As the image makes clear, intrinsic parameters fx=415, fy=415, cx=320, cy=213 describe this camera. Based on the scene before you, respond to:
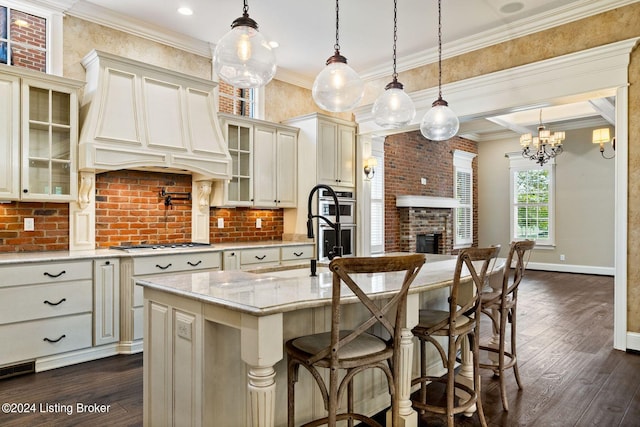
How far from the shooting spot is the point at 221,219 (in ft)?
17.1

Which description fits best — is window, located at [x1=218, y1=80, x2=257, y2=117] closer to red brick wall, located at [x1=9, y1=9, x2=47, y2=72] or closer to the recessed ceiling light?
red brick wall, located at [x1=9, y1=9, x2=47, y2=72]

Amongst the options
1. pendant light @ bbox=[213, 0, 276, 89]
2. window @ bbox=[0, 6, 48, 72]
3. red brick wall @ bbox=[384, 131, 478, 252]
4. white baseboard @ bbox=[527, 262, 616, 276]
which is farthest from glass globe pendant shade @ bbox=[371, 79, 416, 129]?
Result: white baseboard @ bbox=[527, 262, 616, 276]

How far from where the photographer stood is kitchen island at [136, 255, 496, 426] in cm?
159

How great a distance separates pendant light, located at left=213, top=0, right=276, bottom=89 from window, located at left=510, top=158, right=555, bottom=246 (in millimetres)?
8788

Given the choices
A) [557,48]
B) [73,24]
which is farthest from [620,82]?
[73,24]

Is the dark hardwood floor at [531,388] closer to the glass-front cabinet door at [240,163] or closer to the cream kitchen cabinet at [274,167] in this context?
the glass-front cabinet door at [240,163]

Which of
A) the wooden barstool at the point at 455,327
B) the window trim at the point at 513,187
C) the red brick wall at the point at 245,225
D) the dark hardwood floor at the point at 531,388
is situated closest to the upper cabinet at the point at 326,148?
the red brick wall at the point at 245,225

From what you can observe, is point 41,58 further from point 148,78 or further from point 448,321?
point 448,321

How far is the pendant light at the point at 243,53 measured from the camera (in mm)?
2152

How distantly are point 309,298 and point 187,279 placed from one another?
832mm

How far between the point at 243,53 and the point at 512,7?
10.7 ft

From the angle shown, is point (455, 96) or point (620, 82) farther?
point (455, 96)

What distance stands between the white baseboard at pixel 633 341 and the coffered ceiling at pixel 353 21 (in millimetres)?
3058

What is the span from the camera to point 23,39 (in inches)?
153
